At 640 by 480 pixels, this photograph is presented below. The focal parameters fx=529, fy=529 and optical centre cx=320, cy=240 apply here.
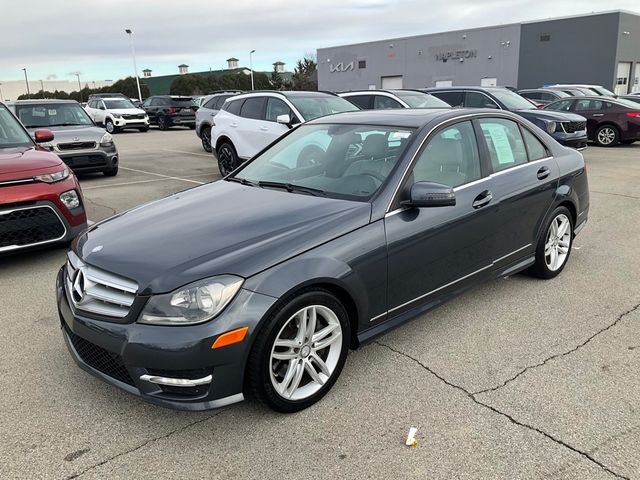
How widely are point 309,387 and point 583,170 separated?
369 centimetres

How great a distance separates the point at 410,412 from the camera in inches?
115

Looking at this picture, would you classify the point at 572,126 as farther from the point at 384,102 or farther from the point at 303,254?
the point at 303,254

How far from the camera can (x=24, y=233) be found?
509 centimetres

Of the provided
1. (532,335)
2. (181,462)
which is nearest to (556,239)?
(532,335)

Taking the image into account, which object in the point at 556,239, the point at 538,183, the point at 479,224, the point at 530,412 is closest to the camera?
the point at 530,412

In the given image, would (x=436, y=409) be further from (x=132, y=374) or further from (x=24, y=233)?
(x=24, y=233)

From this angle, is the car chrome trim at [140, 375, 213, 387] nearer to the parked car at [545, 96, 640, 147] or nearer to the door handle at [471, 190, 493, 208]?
the door handle at [471, 190, 493, 208]

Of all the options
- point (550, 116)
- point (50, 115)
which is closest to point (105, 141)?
point (50, 115)

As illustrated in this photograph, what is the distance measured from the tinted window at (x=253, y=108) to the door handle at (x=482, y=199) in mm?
7042

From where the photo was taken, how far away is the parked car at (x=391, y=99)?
39.1 feet

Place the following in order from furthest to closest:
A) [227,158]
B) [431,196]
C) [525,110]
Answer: [525,110] → [227,158] → [431,196]

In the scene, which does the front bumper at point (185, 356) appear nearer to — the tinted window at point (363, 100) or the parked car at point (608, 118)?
the tinted window at point (363, 100)

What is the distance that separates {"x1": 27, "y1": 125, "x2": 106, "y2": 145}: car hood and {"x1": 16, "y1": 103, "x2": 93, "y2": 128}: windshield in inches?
9.5

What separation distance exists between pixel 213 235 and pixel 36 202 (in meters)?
3.03
